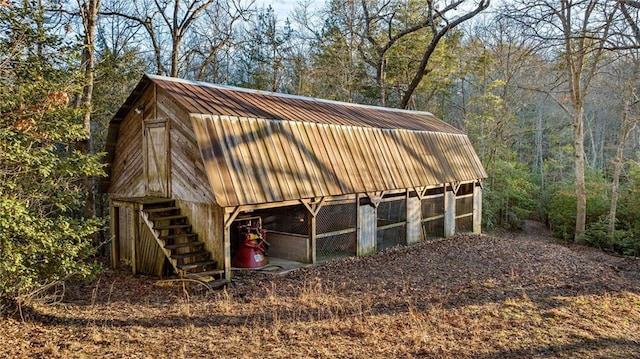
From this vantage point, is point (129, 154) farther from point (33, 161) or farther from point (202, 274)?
point (33, 161)

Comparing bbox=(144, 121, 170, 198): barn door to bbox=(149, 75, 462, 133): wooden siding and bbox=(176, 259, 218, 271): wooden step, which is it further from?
bbox=(176, 259, 218, 271): wooden step

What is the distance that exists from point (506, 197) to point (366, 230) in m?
14.0

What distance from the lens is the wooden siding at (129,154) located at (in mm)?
10014

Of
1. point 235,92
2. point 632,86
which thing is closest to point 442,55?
point 632,86

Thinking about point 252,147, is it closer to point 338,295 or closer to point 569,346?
point 338,295

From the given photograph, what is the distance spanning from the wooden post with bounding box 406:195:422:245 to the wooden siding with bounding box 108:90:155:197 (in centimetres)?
728

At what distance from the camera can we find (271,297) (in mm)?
7414

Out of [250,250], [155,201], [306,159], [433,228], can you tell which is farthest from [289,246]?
[433,228]

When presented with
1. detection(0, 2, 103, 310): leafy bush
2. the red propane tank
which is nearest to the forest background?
detection(0, 2, 103, 310): leafy bush

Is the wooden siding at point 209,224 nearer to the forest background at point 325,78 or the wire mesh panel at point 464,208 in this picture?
the forest background at point 325,78

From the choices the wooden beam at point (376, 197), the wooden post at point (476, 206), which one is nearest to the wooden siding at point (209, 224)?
the wooden beam at point (376, 197)

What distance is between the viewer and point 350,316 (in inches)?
255

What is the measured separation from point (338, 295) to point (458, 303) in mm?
2005

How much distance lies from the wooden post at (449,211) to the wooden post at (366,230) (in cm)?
378
